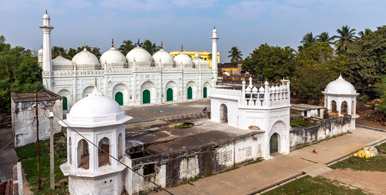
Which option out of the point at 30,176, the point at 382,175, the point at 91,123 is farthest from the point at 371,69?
the point at 30,176

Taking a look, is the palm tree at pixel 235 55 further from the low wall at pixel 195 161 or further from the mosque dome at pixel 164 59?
the low wall at pixel 195 161

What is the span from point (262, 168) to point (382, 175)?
6005 mm

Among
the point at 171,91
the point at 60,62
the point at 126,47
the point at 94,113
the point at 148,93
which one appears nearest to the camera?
the point at 94,113

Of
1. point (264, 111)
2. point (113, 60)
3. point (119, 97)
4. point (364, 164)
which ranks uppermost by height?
point (113, 60)

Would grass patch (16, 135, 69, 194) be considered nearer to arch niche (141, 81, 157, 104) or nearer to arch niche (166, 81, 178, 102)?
arch niche (141, 81, 157, 104)

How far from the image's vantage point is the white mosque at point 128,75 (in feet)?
85.1

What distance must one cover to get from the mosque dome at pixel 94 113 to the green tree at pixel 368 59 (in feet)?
95.8

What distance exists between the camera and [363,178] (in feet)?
43.7

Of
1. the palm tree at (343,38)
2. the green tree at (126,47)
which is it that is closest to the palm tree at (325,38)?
the palm tree at (343,38)

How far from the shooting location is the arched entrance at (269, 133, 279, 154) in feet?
54.3

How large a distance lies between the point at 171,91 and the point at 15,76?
55.1 feet

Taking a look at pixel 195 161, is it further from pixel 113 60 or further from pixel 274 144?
pixel 113 60

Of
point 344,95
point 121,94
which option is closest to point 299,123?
point 344,95

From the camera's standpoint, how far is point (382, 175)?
44.9ft
